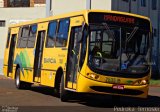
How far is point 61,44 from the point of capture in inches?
758

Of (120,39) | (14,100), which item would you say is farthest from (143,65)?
(14,100)

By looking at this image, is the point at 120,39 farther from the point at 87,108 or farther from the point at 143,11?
the point at 143,11

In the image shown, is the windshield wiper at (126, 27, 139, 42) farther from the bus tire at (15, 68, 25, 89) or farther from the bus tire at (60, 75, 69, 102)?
the bus tire at (15, 68, 25, 89)

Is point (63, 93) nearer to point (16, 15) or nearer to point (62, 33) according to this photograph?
point (62, 33)

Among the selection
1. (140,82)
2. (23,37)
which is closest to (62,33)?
(140,82)

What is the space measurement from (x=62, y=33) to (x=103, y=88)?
10.6ft

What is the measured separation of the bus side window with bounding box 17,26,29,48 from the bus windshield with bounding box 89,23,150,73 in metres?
7.32

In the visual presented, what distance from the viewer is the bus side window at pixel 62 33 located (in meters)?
19.0

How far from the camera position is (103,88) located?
1709 cm

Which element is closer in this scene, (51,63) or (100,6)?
(51,63)

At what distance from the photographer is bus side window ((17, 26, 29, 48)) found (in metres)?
24.2

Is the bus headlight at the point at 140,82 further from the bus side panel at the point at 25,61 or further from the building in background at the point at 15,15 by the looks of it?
the building in background at the point at 15,15

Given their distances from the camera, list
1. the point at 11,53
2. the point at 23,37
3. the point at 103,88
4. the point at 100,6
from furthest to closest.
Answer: the point at 100,6 < the point at 11,53 < the point at 23,37 < the point at 103,88

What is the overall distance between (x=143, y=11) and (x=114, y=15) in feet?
95.4
